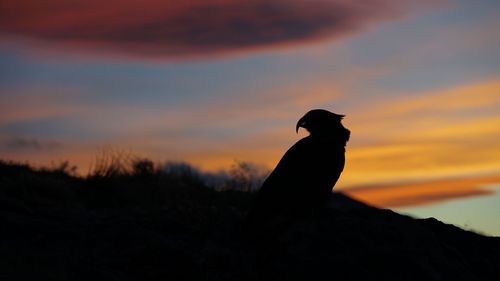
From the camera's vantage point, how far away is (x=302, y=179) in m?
9.11

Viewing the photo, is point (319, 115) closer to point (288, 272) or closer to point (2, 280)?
point (288, 272)

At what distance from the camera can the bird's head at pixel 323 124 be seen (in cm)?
952

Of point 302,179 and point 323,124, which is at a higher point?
point 323,124

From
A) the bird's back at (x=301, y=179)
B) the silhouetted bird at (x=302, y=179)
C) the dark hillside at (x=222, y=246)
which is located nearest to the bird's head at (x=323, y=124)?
the silhouetted bird at (x=302, y=179)

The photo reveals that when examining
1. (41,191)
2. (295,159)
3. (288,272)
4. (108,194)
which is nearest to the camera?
(288,272)

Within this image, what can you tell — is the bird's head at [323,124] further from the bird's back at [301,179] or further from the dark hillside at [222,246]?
the dark hillside at [222,246]

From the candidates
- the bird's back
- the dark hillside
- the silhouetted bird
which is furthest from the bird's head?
the dark hillside

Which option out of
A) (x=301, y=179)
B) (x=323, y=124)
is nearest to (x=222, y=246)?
(x=301, y=179)

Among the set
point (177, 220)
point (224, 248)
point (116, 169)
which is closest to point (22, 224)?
point (177, 220)

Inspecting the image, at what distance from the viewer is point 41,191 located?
496 inches

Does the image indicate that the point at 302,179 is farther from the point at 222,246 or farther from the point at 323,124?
the point at 222,246

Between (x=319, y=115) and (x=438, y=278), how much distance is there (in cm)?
240

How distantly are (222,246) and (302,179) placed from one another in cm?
121

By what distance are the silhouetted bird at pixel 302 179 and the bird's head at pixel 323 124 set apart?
15 mm
